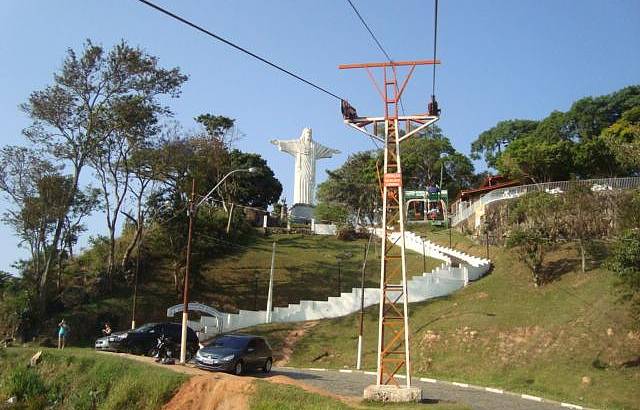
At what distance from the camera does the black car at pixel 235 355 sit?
21234mm

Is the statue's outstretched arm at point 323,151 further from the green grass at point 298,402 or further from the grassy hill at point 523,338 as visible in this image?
the green grass at point 298,402

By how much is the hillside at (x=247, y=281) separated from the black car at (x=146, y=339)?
13.9 m

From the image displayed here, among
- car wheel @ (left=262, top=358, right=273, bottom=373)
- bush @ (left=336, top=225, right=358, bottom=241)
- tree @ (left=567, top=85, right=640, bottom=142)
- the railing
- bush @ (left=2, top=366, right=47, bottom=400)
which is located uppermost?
tree @ (left=567, top=85, right=640, bottom=142)

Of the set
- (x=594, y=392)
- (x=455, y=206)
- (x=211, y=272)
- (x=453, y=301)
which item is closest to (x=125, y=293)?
(x=211, y=272)

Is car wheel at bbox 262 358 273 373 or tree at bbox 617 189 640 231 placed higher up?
tree at bbox 617 189 640 231

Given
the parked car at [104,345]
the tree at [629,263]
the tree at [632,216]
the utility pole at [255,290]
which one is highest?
the tree at [632,216]

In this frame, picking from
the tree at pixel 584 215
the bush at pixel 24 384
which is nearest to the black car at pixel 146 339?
the bush at pixel 24 384

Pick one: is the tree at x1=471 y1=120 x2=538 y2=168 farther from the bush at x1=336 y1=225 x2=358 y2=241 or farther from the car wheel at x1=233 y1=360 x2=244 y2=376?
the car wheel at x1=233 y1=360 x2=244 y2=376

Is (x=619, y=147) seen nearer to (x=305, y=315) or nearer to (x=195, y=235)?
(x=305, y=315)

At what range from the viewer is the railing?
1673 inches

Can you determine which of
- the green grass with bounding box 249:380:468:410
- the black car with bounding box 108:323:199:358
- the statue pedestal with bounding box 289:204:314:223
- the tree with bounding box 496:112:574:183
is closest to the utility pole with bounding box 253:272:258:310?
the black car with bounding box 108:323:199:358

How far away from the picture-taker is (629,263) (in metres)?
25.4

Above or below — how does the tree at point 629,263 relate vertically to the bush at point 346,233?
below

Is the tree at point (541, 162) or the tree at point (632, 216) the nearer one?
the tree at point (632, 216)
